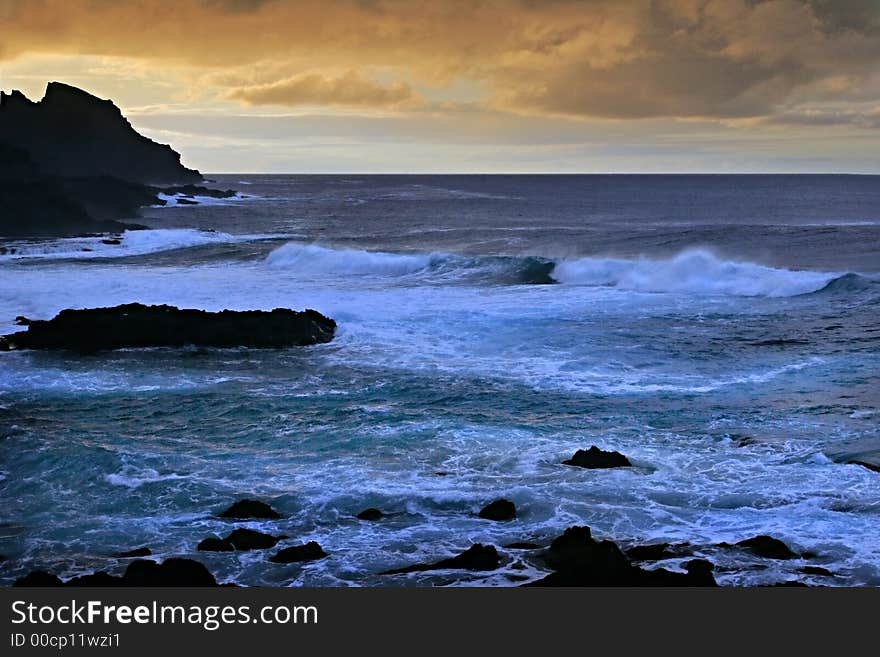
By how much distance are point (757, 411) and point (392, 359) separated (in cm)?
855

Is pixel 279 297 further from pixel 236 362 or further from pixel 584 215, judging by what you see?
pixel 584 215

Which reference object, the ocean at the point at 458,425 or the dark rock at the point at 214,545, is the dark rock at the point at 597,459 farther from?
the dark rock at the point at 214,545

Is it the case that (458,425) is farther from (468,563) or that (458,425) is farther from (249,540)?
(468,563)

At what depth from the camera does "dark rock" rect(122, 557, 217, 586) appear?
9.69 m

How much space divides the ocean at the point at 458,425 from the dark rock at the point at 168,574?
817mm

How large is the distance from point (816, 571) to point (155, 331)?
1766cm

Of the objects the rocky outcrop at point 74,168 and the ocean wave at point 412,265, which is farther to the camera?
the rocky outcrop at point 74,168

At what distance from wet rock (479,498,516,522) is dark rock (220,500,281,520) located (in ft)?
8.80

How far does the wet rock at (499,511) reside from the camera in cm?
1233

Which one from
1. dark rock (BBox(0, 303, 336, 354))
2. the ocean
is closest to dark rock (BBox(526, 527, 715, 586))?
the ocean

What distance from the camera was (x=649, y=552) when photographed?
36.2 ft

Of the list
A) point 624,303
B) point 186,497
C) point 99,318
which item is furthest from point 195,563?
point 624,303

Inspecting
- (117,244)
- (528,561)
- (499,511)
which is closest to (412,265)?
(117,244)

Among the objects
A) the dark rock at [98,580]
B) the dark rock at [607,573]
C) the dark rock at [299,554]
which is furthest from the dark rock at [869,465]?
the dark rock at [98,580]
